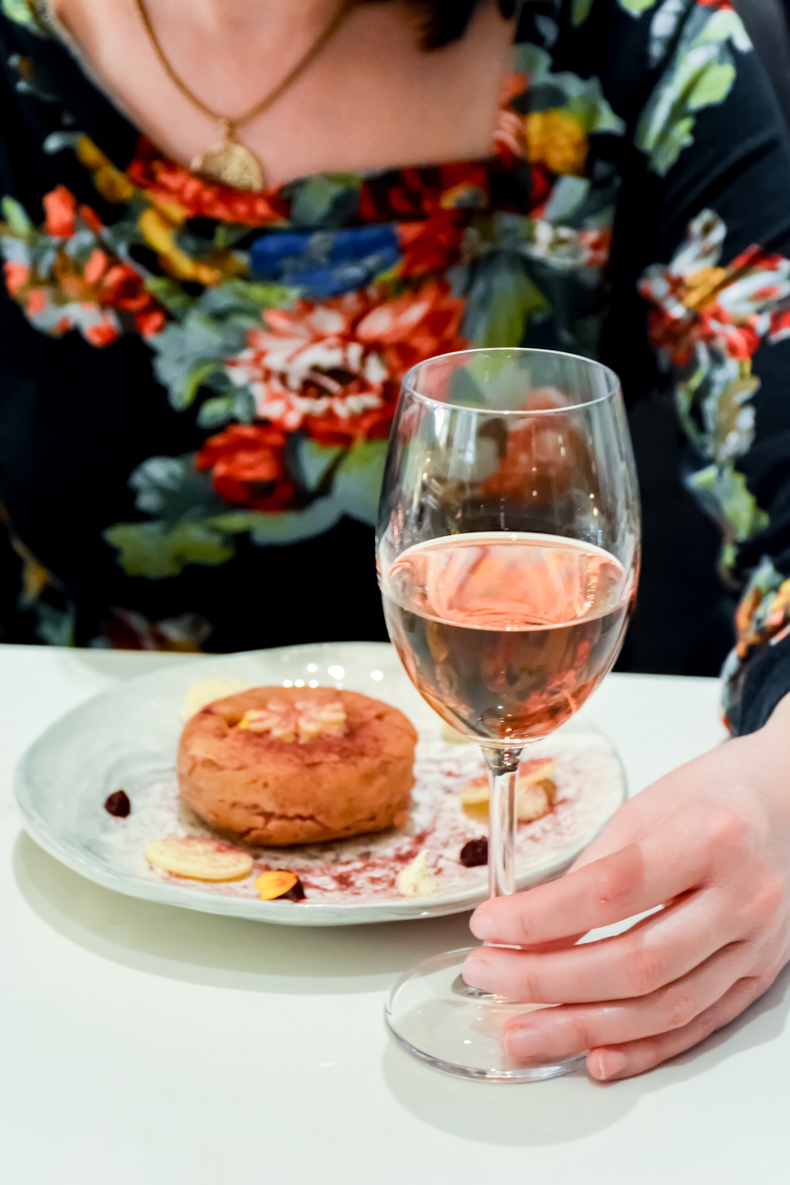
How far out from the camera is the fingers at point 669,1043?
55 cm

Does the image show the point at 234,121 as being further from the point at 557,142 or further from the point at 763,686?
the point at 763,686

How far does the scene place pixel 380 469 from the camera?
4.05 feet

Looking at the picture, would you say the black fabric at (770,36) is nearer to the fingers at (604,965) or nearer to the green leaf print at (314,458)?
the green leaf print at (314,458)

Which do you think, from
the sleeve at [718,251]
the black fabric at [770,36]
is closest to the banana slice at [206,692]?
the sleeve at [718,251]

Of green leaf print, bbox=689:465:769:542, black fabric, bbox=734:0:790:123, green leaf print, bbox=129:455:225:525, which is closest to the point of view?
green leaf print, bbox=689:465:769:542

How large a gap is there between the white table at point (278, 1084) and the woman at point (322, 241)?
0.58 metres

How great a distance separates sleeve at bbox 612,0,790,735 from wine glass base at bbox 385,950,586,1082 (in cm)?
51

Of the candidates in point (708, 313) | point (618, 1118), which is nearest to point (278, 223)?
point (708, 313)

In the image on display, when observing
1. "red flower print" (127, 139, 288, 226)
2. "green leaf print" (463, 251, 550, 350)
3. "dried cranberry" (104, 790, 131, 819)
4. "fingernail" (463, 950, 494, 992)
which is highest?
"red flower print" (127, 139, 288, 226)

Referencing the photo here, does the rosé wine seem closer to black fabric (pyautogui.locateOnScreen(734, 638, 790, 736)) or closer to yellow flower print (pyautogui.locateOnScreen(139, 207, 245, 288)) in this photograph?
black fabric (pyautogui.locateOnScreen(734, 638, 790, 736))

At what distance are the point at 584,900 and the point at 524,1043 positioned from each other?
74 mm

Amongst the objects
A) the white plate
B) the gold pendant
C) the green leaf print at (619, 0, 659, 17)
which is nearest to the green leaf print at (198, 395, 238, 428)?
the gold pendant

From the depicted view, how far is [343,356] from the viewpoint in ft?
3.96

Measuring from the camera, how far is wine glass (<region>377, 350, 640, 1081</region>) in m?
0.54
